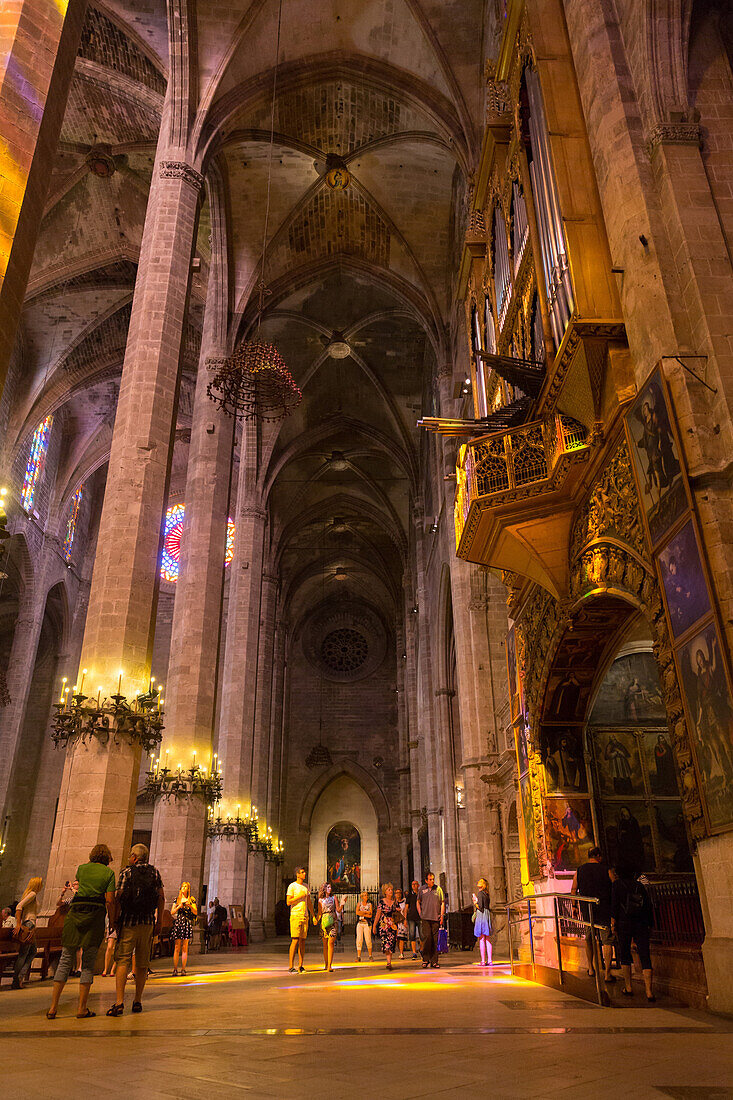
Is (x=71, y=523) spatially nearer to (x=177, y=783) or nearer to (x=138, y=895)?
(x=177, y=783)

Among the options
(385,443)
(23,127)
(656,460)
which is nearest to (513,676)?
(656,460)

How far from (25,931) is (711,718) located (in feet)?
24.9

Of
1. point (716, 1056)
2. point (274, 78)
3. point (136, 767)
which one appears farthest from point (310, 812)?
point (716, 1056)

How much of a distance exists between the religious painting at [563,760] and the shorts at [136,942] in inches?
254

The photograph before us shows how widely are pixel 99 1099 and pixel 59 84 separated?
29.7 ft

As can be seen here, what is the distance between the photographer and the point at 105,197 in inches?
829

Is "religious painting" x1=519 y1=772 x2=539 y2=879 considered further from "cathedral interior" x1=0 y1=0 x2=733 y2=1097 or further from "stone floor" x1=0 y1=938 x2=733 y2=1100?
"stone floor" x1=0 y1=938 x2=733 y2=1100

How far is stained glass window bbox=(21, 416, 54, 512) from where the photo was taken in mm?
24984

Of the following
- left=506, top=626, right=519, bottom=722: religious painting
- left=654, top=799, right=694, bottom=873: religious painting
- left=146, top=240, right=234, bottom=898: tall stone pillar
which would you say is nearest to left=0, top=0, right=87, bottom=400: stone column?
left=506, top=626, right=519, bottom=722: religious painting

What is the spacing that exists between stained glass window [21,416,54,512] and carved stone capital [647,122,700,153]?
21382mm

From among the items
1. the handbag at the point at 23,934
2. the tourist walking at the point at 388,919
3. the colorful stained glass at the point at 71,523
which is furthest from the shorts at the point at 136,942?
the colorful stained glass at the point at 71,523

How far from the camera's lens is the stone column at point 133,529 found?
10656 mm

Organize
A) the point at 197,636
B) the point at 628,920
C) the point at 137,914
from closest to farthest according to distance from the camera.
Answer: the point at 137,914 < the point at 628,920 < the point at 197,636

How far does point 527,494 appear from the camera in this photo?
8.94 metres
